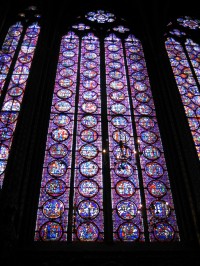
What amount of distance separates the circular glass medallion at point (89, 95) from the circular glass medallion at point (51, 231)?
4.14 metres

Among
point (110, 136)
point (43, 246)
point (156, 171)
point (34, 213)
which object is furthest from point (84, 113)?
point (43, 246)

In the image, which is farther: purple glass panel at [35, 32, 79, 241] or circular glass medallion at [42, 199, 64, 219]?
circular glass medallion at [42, 199, 64, 219]

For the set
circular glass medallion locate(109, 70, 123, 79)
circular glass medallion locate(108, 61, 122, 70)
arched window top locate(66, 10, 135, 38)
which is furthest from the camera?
arched window top locate(66, 10, 135, 38)

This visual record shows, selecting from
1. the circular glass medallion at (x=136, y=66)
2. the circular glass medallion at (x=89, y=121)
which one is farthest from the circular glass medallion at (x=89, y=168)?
the circular glass medallion at (x=136, y=66)

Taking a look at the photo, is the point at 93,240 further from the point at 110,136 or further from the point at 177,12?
the point at 177,12

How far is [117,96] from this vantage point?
11.9 m

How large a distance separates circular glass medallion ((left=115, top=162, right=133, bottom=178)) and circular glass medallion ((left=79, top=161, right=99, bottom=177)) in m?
0.52

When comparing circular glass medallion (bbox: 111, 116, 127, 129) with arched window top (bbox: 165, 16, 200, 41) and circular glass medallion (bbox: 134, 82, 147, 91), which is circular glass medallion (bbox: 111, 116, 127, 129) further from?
arched window top (bbox: 165, 16, 200, 41)

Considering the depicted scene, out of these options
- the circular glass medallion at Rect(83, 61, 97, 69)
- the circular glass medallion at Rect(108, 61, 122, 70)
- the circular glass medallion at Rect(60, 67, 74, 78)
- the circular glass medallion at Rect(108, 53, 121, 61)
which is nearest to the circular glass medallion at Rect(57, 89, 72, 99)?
the circular glass medallion at Rect(60, 67, 74, 78)

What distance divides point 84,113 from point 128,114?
1.25m

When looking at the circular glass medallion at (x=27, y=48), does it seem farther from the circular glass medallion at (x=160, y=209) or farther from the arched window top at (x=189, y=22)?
the circular glass medallion at (x=160, y=209)

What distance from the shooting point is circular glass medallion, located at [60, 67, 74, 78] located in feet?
40.9

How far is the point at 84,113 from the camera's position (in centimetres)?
1135

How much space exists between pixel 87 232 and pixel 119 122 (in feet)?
11.5
